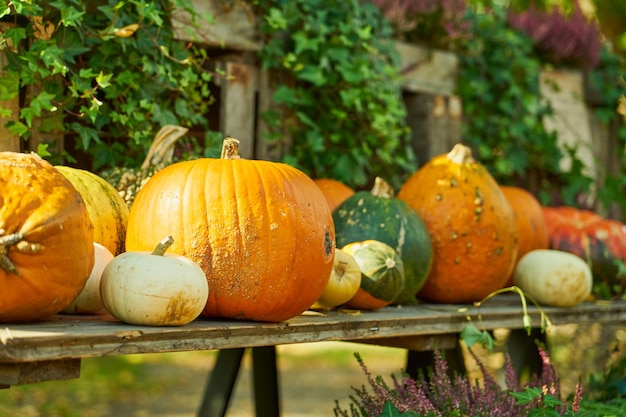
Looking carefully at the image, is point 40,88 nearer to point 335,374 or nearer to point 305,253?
point 305,253

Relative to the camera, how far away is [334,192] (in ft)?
12.2

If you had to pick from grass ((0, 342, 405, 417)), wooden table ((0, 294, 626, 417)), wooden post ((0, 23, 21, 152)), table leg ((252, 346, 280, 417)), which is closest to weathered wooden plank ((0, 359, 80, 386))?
wooden table ((0, 294, 626, 417))

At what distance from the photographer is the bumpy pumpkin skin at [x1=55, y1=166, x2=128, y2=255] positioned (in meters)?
2.63

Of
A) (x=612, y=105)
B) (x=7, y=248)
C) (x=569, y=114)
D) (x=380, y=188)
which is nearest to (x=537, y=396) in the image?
(x=380, y=188)

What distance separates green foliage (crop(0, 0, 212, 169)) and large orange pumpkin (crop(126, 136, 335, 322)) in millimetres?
561

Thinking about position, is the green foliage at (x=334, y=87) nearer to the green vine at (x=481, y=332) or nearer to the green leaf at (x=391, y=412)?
the green vine at (x=481, y=332)

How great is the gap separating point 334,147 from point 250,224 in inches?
66.6

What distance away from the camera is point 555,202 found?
210 inches

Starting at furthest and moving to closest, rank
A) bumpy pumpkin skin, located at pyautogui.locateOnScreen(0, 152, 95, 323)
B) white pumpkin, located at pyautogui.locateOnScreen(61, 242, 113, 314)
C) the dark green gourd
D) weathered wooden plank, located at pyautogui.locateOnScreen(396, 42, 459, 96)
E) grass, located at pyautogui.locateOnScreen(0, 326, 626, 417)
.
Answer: grass, located at pyautogui.locateOnScreen(0, 326, 626, 417) < weathered wooden plank, located at pyautogui.locateOnScreen(396, 42, 459, 96) < the dark green gourd < white pumpkin, located at pyautogui.locateOnScreen(61, 242, 113, 314) < bumpy pumpkin skin, located at pyautogui.locateOnScreen(0, 152, 95, 323)

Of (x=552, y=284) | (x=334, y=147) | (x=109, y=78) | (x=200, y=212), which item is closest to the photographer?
(x=200, y=212)

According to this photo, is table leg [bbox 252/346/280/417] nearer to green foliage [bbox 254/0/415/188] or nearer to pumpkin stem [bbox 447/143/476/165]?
green foliage [bbox 254/0/415/188]

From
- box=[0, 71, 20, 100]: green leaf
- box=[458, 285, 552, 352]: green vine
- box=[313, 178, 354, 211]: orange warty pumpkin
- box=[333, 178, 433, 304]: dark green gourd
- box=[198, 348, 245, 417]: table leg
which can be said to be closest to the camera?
box=[0, 71, 20, 100]: green leaf

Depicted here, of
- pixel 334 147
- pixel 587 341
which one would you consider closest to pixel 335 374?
pixel 587 341

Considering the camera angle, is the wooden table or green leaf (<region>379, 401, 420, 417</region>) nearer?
the wooden table
